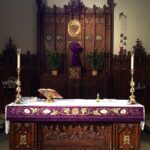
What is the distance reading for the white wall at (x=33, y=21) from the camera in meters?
11.0

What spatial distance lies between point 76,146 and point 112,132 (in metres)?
0.67

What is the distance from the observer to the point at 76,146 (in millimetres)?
5922

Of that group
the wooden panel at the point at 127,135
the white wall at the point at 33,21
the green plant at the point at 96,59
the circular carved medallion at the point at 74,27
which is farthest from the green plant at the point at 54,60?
the wooden panel at the point at 127,135

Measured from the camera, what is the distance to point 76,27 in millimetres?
11008

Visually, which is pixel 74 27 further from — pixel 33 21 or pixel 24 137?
pixel 24 137

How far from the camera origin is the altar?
18.6 feet

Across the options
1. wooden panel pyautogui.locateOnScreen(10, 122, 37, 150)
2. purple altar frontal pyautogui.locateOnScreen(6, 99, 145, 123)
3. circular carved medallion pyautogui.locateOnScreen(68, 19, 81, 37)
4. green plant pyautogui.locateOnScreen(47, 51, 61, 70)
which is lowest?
wooden panel pyautogui.locateOnScreen(10, 122, 37, 150)

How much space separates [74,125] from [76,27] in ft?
18.5

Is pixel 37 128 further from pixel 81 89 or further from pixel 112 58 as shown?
pixel 112 58

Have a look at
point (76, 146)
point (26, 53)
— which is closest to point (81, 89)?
point (26, 53)

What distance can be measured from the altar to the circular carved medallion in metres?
5.32

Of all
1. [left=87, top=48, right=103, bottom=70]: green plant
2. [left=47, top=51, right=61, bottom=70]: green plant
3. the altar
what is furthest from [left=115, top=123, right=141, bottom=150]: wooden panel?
[left=47, top=51, right=61, bottom=70]: green plant

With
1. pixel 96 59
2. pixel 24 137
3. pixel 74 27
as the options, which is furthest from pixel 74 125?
pixel 74 27

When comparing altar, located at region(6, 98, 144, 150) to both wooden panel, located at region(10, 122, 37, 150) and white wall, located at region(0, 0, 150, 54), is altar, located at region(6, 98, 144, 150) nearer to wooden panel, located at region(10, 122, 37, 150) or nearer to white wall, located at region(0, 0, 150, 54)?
wooden panel, located at region(10, 122, 37, 150)
